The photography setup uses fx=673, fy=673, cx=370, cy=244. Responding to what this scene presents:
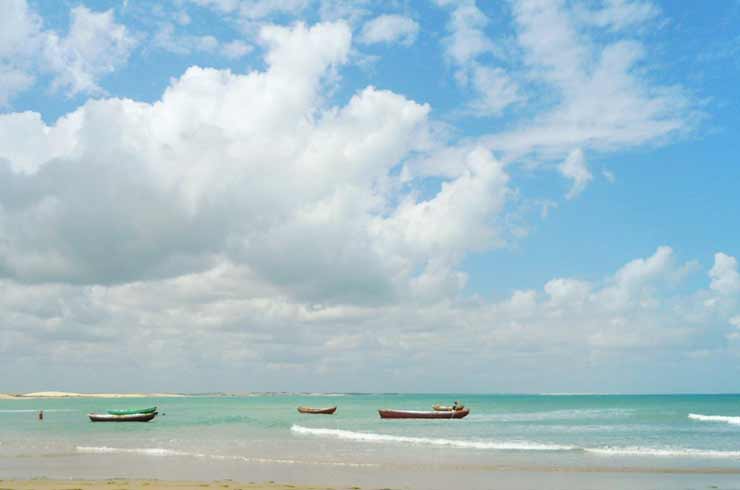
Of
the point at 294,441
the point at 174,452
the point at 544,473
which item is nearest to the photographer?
the point at 544,473

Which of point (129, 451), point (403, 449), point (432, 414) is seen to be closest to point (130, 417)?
point (432, 414)

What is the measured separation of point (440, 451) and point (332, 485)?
16317mm

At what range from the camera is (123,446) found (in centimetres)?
4594

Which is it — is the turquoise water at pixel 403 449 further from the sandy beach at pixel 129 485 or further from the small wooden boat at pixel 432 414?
the small wooden boat at pixel 432 414

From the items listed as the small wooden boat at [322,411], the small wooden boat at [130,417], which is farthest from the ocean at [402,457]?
the small wooden boat at [322,411]

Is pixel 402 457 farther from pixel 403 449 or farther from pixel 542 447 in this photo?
pixel 542 447

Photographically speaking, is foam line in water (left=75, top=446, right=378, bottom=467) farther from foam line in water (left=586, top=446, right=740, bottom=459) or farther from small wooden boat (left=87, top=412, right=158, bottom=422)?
small wooden boat (left=87, top=412, right=158, bottom=422)

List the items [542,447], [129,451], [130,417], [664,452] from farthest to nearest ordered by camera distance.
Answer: [130,417]
[542,447]
[129,451]
[664,452]

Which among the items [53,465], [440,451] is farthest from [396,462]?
[53,465]

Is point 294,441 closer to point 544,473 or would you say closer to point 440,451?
point 440,451

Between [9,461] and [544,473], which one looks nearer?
[544,473]

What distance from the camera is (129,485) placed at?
24297 mm

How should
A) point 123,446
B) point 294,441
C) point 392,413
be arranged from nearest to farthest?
point 123,446, point 294,441, point 392,413

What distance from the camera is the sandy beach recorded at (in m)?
23.5
